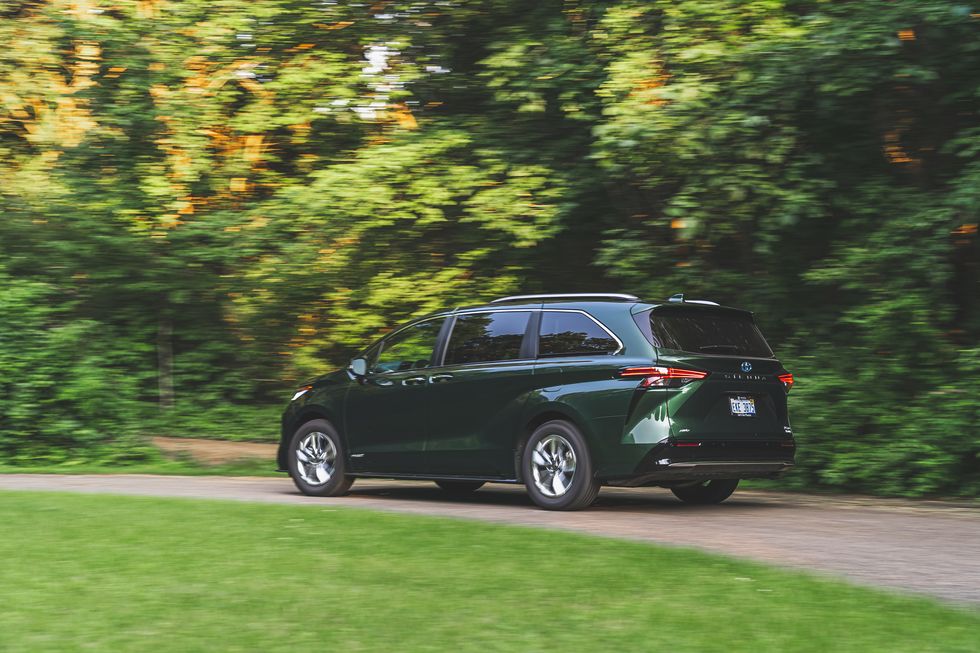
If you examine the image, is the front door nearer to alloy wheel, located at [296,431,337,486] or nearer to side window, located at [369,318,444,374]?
side window, located at [369,318,444,374]

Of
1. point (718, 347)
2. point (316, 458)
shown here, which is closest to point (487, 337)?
point (718, 347)

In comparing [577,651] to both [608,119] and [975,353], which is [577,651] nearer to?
[975,353]

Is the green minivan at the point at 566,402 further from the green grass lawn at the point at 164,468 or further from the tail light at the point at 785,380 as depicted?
the green grass lawn at the point at 164,468

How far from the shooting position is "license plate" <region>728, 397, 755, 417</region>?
11.0m

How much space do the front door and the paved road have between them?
45 centimetres

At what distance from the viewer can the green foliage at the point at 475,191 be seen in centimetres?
1341

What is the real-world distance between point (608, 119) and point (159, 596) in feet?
34.8

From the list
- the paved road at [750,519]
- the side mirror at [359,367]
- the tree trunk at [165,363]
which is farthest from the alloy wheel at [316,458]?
the tree trunk at [165,363]

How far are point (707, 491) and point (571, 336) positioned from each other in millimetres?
2367

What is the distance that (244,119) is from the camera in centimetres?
1830

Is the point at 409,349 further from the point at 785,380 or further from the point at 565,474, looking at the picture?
the point at 785,380

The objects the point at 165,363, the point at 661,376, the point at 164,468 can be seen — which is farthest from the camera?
the point at 165,363

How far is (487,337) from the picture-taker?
12.0m

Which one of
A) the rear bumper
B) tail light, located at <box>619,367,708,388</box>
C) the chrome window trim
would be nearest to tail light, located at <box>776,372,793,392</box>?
the rear bumper
